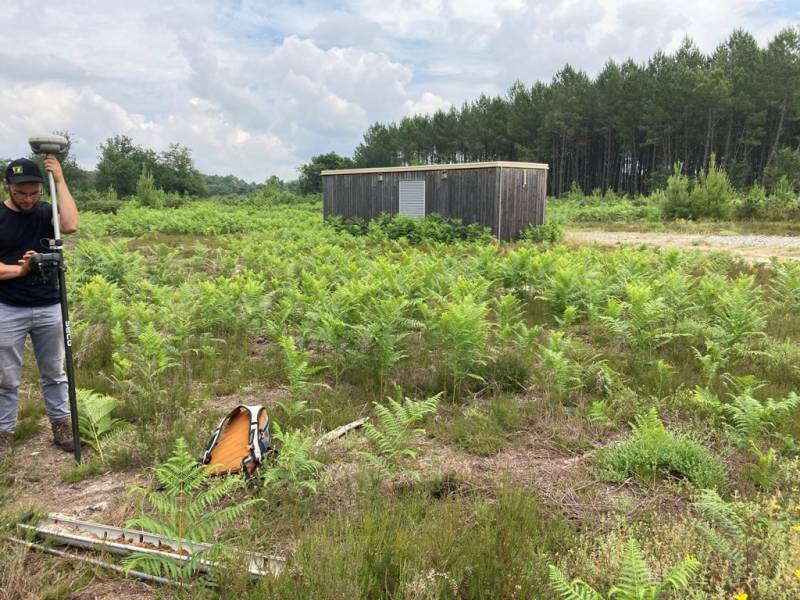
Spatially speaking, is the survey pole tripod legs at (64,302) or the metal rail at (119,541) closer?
the metal rail at (119,541)

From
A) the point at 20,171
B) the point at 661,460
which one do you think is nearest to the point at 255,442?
the point at 20,171

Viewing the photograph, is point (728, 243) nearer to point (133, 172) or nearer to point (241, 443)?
point (241, 443)

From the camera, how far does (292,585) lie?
2.87m

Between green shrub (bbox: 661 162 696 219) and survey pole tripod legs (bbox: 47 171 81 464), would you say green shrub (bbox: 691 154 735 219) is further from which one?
survey pole tripod legs (bbox: 47 171 81 464)

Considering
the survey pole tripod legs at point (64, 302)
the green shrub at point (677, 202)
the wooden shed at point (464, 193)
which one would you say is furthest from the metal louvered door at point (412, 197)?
the survey pole tripod legs at point (64, 302)

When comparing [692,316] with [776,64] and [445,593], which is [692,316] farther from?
[776,64]

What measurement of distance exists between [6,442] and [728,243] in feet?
72.9

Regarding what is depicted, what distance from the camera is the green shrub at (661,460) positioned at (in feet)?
13.8

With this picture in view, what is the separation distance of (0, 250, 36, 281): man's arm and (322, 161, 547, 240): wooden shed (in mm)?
17058

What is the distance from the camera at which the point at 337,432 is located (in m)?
5.13

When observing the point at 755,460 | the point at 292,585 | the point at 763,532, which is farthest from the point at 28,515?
the point at 755,460

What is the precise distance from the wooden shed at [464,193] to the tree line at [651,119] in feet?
96.7

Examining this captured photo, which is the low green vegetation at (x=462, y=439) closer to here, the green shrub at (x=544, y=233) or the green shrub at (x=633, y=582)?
the green shrub at (x=633, y=582)

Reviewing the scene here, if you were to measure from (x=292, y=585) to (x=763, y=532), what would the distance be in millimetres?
2754
